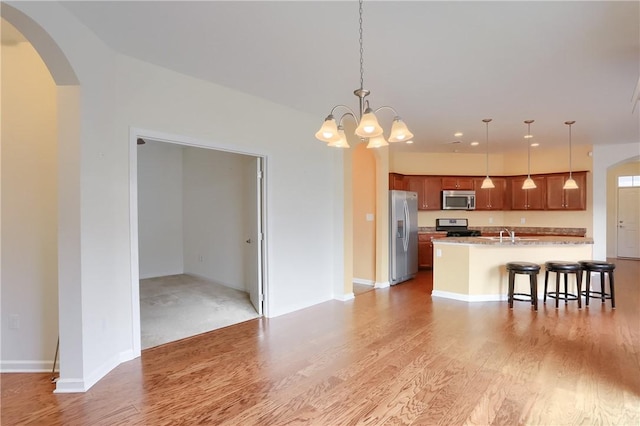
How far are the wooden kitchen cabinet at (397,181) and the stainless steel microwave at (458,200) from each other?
966 mm

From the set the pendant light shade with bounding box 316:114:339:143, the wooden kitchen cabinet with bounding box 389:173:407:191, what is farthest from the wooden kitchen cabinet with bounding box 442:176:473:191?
the pendant light shade with bounding box 316:114:339:143

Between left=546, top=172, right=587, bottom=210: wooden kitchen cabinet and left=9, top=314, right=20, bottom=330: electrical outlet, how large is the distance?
874 cm

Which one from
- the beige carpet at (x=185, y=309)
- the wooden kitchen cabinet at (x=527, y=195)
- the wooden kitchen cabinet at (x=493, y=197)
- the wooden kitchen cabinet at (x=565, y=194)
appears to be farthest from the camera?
the wooden kitchen cabinet at (x=493, y=197)

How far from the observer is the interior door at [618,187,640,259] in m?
8.74

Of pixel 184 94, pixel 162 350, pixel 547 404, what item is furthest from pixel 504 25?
pixel 162 350

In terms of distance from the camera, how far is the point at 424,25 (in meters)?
2.47

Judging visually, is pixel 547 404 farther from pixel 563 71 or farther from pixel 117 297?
pixel 117 297

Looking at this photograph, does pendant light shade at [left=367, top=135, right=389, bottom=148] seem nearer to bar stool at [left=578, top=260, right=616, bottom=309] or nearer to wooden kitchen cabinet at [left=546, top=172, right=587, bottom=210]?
bar stool at [left=578, top=260, right=616, bottom=309]

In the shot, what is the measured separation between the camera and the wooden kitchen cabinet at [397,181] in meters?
7.06

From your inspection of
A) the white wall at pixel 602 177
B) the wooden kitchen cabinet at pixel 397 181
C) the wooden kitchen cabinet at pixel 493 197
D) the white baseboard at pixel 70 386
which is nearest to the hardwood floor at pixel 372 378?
the white baseboard at pixel 70 386

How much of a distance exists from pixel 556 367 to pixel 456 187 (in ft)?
17.9

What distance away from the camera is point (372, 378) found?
2.61 m

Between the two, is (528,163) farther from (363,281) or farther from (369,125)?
(369,125)

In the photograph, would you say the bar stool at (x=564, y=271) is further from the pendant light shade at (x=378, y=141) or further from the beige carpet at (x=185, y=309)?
the beige carpet at (x=185, y=309)
